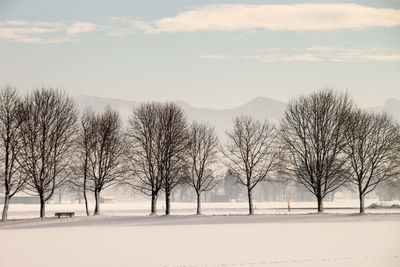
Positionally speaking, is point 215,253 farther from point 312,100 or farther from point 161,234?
point 312,100

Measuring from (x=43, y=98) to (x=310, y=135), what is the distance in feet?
98.8

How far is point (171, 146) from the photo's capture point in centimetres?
6819

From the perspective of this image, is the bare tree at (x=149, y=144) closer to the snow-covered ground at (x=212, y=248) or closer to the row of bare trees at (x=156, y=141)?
the row of bare trees at (x=156, y=141)

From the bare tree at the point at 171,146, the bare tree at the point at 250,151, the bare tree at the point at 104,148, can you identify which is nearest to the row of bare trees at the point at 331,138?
the bare tree at the point at 250,151

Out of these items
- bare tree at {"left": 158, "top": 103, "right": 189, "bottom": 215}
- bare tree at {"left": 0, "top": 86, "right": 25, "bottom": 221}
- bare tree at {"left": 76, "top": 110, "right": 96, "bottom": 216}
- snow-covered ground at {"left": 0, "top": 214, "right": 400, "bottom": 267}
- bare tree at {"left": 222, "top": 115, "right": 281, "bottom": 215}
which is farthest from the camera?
bare tree at {"left": 222, "top": 115, "right": 281, "bottom": 215}

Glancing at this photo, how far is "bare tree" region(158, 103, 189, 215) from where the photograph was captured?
223 ft

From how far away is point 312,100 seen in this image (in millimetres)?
69312

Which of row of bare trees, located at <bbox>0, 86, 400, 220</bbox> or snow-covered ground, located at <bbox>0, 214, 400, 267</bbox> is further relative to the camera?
row of bare trees, located at <bbox>0, 86, 400, 220</bbox>

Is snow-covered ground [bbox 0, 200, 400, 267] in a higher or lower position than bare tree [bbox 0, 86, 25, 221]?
lower

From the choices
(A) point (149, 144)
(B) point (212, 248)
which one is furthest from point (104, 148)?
(B) point (212, 248)

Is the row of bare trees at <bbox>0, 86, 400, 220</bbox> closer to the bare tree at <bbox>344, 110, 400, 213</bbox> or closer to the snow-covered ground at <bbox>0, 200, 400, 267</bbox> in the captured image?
the bare tree at <bbox>344, 110, 400, 213</bbox>

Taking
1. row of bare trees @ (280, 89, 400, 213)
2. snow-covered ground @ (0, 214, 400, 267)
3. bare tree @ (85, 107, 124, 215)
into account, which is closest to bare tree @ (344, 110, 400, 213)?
row of bare trees @ (280, 89, 400, 213)

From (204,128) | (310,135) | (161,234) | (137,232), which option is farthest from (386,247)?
(204,128)

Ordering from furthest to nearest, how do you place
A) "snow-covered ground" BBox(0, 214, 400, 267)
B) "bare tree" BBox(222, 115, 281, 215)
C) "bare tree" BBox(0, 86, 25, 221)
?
"bare tree" BBox(222, 115, 281, 215) → "bare tree" BBox(0, 86, 25, 221) → "snow-covered ground" BBox(0, 214, 400, 267)
